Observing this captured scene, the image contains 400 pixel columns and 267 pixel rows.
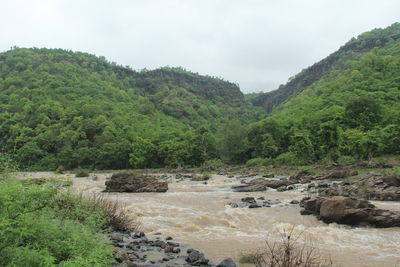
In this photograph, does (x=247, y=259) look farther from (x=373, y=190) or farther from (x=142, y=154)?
(x=142, y=154)

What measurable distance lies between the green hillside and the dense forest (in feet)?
0.75

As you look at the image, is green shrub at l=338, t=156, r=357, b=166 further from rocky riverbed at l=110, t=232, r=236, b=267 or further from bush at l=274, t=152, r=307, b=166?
rocky riverbed at l=110, t=232, r=236, b=267

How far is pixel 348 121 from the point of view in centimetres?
6988

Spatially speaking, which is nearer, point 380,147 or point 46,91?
point 380,147

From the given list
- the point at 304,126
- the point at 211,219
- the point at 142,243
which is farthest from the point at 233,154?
the point at 142,243

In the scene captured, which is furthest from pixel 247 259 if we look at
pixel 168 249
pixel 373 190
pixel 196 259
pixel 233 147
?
pixel 233 147

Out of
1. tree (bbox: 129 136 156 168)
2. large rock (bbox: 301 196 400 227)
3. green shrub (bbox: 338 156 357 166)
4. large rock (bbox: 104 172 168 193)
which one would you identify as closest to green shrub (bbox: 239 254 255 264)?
large rock (bbox: 301 196 400 227)

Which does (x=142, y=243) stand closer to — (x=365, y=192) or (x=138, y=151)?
(x=365, y=192)

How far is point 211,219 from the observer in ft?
52.1

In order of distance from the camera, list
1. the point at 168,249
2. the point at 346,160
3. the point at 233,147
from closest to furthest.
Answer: the point at 168,249, the point at 346,160, the point at 233,147

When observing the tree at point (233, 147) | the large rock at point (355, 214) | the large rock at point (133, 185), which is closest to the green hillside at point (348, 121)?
the tree at point (233, 147)

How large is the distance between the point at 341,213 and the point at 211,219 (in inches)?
253

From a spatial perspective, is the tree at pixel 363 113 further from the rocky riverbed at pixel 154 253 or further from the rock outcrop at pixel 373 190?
the rocky riverbed at pixel 154 253

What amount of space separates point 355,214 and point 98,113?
10436 centimetres
